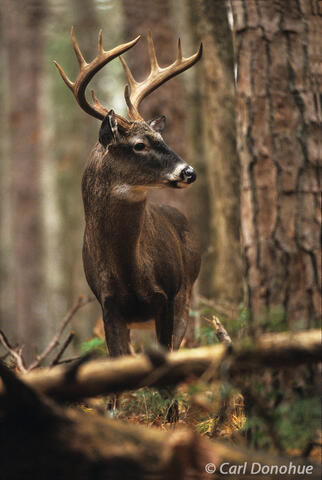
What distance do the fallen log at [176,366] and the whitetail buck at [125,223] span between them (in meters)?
2.65

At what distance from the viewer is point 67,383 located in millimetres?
2932

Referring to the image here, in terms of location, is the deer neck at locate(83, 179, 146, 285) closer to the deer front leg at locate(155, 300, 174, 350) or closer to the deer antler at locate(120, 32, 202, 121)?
the deer front leg at locate(155, 300, 174, 350)

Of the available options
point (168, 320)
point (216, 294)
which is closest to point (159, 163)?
point (168, 320)

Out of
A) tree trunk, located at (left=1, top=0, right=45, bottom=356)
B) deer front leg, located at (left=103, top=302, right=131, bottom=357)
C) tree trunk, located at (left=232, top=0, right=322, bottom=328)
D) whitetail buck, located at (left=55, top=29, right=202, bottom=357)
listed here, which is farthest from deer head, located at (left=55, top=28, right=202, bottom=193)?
tree trunk, located at (left=1, top=0, right=45, bottom=356)

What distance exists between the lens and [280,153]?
4191mm

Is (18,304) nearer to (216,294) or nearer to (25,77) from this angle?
(25,77)

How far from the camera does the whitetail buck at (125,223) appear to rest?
221 inches

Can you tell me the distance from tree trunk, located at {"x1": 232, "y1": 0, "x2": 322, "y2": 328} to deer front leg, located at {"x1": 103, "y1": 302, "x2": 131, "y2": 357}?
181 centimetres

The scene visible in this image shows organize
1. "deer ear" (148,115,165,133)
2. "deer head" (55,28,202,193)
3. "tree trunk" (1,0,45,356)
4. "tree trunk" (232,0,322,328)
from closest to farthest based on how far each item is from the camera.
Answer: "tree trunk" (232,0,322,328), "deer head" (55,28,202,193), "deer ear" (148,115,165,133), "tree trunk" (1,0,45,356)

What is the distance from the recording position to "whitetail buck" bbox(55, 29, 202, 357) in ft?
18.4

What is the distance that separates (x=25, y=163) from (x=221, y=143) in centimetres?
881

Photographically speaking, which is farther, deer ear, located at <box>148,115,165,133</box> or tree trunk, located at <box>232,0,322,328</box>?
deer ear, located at <box>148,115,165,133</box>

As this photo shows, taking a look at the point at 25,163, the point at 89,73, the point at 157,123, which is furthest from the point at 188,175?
the point at 25,163

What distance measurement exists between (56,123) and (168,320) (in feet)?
75.0
